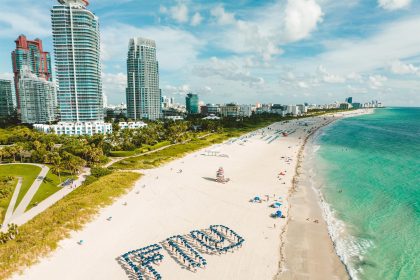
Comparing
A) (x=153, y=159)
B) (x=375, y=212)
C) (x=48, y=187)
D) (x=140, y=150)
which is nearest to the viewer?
(x=375, y=212)

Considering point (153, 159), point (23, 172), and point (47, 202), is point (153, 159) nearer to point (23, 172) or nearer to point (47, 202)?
point (23, 172)

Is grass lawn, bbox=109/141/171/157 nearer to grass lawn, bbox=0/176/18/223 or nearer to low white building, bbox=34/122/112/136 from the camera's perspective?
grass lawn, bbox=0/176/18/223

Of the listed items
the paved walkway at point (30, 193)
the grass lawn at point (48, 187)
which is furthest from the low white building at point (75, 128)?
the grass lawn at point (48, 187)

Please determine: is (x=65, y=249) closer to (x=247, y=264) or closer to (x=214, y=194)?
(x=247, y=264)

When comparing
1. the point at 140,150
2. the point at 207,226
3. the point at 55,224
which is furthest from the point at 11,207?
the point at 140,150

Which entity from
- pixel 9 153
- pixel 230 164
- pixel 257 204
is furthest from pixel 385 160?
pixel 9 153

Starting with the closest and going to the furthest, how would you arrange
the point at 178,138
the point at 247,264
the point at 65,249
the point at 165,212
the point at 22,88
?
the point at 247,264, the point at 65,249, the point at 165,212, the point at 178,138, the point at 22,88
